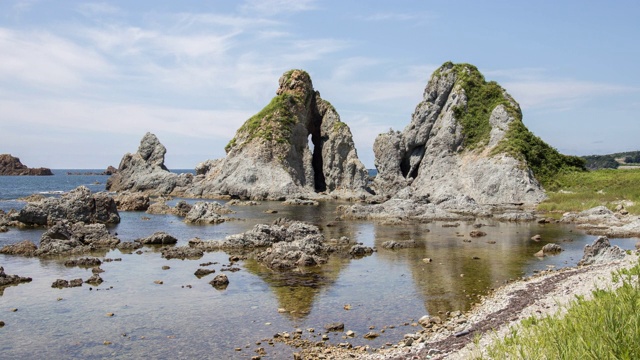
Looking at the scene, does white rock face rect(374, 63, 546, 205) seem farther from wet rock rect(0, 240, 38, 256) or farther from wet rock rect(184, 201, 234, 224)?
wet rock rect(0, 240, 38, 256)

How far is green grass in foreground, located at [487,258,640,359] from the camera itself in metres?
7.59

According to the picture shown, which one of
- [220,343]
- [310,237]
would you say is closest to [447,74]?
[310,237]

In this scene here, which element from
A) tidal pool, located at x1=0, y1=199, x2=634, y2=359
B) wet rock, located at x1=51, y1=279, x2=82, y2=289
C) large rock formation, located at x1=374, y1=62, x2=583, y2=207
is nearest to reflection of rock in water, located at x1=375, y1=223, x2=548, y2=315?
tidal pool, located at x1=0, y1=199, x2=634, y2=359

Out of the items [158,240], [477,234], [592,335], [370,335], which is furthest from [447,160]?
[592,335]

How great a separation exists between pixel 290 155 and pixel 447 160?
34.5 metres

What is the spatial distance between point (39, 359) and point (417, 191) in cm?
8462

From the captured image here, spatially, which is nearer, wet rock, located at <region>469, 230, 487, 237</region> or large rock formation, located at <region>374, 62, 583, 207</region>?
wet rock, located at <region>469, 230, 487, 237</region>

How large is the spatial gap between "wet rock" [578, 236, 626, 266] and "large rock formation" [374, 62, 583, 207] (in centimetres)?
4013

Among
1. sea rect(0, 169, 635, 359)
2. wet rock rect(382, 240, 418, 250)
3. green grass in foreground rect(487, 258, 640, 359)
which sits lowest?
sea rect(0, 169, 635, 359)

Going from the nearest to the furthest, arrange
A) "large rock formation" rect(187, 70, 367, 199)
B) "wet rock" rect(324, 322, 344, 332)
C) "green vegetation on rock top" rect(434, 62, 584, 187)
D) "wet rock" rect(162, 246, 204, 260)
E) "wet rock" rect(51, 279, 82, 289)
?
1. "wet rock" rect(324, 322, 344, 332)
2. "wet rock" rect(51, 279, 82, 289)
3. "wet rock" rect(162, 246, 204, 260)
4. "green vegetation on rock top" rect(434, 62, 584, 187)
5. "large rock formation" rect(187, 70, 367, 199)

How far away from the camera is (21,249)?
3747 cm

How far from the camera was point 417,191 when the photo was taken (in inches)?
3792

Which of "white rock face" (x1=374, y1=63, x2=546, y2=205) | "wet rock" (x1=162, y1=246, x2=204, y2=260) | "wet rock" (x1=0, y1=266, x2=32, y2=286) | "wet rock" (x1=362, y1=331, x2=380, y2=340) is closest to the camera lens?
"wet rock" (x1=362, y1=331, x2=380, y2=340)

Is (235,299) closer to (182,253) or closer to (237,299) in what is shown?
(237,299)
